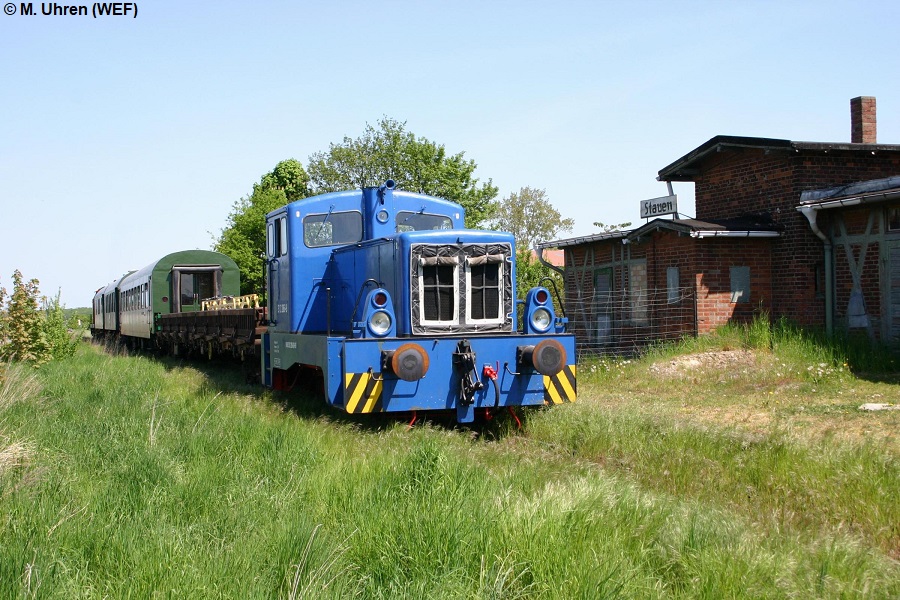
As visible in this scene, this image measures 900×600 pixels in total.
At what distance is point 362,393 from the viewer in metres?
8.41

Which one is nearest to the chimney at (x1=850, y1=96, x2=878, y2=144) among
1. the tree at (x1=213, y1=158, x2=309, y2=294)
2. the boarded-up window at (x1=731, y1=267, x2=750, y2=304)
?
the boarded-up window at (x1=731, y1=267, x2=750, y2=304)

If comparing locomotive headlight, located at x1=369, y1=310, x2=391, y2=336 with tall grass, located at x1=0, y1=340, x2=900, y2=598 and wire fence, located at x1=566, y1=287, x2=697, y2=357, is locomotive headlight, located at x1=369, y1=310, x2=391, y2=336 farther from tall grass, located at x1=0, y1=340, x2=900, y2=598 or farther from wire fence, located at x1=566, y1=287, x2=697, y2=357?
wire fence, located at x1=566, y1=287, x2=697, y2=357

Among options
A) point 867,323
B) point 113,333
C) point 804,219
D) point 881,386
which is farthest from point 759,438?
point 113,333

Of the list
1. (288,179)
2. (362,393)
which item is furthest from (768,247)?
(288,179)

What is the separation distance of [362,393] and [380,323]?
2.60 ft

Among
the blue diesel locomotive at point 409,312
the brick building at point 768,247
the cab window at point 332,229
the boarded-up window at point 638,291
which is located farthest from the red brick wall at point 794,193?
the cab window at point 332,229

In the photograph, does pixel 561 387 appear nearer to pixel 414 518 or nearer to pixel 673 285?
pixel 414 518

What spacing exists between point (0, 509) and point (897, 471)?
20.7ft

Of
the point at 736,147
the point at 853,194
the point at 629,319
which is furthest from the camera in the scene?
the point at 629,319

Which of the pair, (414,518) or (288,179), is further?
(288,179)

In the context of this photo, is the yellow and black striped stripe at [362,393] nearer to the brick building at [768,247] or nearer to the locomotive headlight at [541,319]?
the locomotive headlight at [541,319]

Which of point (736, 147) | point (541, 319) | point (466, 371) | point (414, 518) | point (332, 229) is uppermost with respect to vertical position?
point (736, 147)

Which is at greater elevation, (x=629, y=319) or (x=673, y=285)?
(x=673, y=285)

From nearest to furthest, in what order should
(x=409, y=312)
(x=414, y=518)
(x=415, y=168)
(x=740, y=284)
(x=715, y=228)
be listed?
1. (x=414, y=518)
2. (x=409, y=312)
3. (x=715, y=228)
4. (x=740, y=284)
5. (x=415, y=168)
